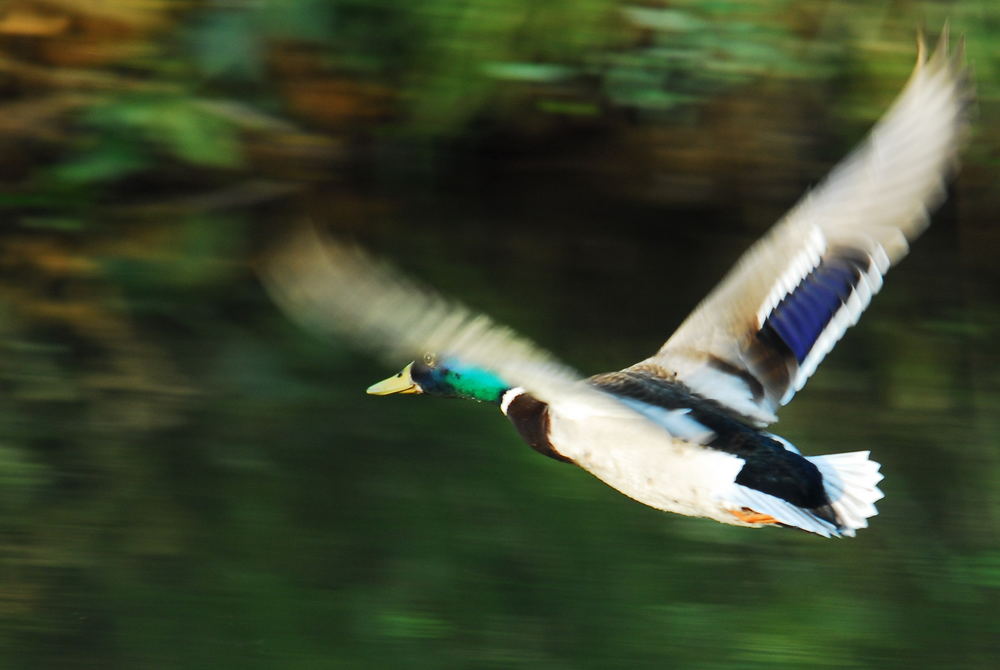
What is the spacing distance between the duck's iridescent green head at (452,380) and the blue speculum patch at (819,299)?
20.2 inches

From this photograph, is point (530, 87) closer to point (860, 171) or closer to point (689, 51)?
point (689, 51)

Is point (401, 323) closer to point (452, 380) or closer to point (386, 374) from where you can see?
point (452, 380)

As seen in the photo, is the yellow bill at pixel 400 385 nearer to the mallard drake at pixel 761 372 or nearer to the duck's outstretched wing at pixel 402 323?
the mallard drake at pixel 761 372

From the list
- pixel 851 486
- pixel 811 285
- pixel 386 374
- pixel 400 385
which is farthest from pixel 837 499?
pixel 386 374

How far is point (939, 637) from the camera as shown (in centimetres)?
321

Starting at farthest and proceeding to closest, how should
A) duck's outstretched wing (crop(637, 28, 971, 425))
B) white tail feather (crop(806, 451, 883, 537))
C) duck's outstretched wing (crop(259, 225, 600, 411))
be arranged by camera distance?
duck's outstretched wing (crop(637, 28, 971, 425))
white tail feather (crop(806, 451, 883, 537))
duck's outstretched wing (crop(259, 225, 600, 411))

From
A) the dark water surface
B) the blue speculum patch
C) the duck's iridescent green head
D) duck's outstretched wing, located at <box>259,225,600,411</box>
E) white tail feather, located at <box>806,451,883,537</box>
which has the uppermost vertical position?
duck's outstretched wing, located at <box>259,225,600,411</box>

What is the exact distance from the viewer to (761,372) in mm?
2518

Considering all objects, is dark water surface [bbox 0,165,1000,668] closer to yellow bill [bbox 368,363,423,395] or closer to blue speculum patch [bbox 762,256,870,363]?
yellow bill [bbox 368,363,423,395]

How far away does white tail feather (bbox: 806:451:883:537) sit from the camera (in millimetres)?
2275

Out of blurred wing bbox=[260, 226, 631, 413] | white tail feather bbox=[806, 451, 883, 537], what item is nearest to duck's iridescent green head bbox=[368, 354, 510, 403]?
blurred wing bbox=[260, 226, 631, 413]

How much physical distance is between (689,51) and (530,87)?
1.27 feet

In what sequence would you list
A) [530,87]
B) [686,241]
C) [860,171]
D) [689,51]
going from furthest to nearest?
[686,241], [530,87], [689,51], [860,171]

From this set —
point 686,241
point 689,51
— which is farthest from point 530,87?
point 686,241
